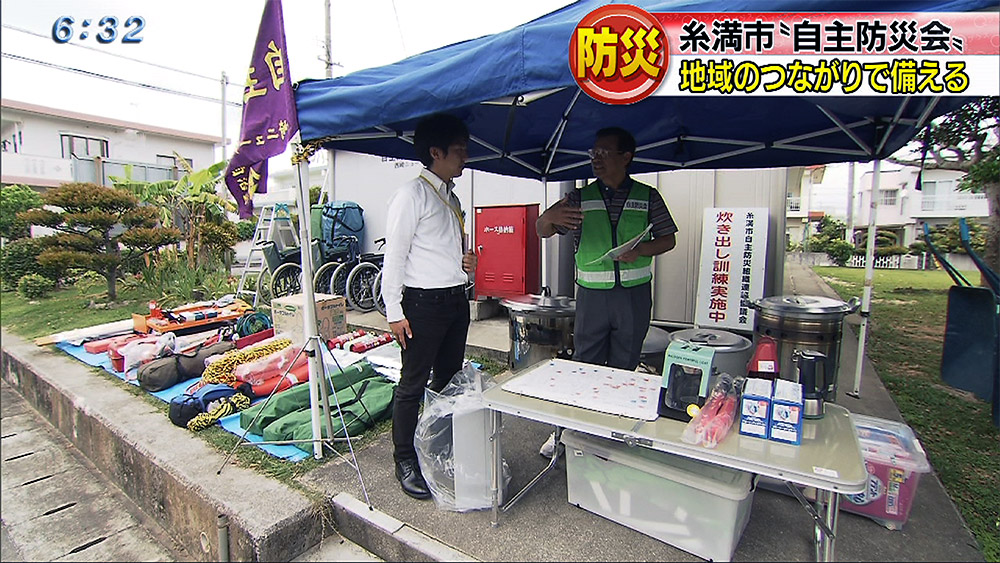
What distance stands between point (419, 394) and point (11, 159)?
1.74 m

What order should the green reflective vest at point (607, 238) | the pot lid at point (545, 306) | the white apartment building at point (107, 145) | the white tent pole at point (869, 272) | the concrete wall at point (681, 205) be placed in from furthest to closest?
the white apartment building at point (107, 145) < the concrete wall at point (681, 205) < the pot lid at point (545, 306) < the white tent pole at point (869, 272) < the green reflective vest at point (607, 238)

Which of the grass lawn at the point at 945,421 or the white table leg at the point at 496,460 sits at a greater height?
the white table leg at the point at 496,460

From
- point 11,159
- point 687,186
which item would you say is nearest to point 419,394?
point 11,159

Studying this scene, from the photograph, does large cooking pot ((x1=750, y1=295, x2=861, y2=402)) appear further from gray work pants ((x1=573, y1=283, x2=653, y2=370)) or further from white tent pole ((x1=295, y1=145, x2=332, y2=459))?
white tent pole ((x1=295, y1=145, x2=332, y2=459))

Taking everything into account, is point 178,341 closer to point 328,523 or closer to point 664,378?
point 328,523

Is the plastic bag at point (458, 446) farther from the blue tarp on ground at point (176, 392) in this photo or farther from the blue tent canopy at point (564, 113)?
the blue tent canopy at point (564, 113)

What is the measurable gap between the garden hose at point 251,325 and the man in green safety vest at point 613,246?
12.9ft

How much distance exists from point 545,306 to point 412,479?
184 centimetres

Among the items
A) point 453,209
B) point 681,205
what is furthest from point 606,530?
point 681,205

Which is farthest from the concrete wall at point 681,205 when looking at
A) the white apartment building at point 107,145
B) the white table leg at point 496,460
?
the white apartment building at point 107,145

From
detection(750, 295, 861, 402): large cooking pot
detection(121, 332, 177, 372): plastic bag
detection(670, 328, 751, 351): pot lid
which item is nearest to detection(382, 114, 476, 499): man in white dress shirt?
detection(670, 328, 751, 351): pot lid

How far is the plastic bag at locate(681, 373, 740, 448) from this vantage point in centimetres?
162

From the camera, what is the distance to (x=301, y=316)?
4.61m

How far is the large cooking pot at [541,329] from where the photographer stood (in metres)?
3.69
